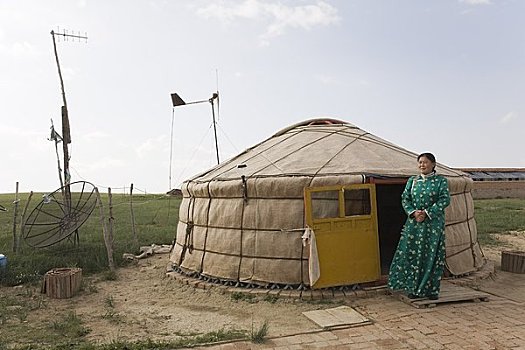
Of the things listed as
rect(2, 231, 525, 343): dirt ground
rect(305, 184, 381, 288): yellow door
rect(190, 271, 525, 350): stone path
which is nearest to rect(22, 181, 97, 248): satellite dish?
rect(2, 231, 525, 343): dirt ground

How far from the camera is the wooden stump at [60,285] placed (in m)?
5.49

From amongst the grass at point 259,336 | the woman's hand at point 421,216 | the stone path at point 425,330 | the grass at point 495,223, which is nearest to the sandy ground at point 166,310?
the grass at point 259,336

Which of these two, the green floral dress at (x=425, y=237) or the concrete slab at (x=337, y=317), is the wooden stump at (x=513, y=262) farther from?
the concrete slab at (x=337, y=317)

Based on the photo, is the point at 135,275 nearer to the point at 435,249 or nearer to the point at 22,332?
the point at 22,332

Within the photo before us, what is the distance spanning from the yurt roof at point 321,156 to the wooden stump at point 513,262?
1.41 meters

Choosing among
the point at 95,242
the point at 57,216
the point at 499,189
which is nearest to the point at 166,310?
the point at 57,216

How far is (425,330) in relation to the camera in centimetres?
389

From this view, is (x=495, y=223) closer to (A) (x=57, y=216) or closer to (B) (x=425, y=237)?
(B) (x=425, y=237)

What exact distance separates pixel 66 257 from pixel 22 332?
10.7 feet

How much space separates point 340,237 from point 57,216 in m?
5.30

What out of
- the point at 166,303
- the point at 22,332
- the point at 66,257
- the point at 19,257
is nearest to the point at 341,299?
the point at 166,303

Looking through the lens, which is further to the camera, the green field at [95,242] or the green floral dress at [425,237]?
the green field at [95,242]

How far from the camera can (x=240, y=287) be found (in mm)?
5449

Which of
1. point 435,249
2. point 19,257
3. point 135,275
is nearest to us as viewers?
point 435,249
